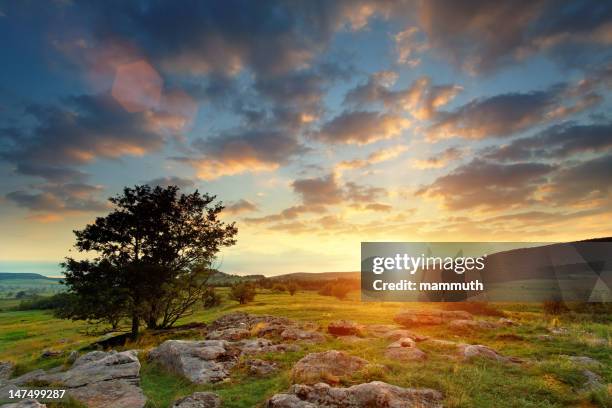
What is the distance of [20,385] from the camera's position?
16.5 m

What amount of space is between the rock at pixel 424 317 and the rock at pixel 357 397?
2007 cm

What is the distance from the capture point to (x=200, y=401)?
12406mm

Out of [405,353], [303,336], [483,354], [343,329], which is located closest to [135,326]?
[303,336]

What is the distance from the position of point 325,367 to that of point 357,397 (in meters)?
3.42

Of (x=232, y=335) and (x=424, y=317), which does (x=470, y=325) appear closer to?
(x=424, y=317)

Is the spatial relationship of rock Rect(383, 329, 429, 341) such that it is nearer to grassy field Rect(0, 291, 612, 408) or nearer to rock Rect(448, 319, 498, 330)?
grassy field Rect(0, 291, 612, 408)

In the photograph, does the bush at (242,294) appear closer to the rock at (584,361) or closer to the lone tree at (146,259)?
the lone tree at (146,259)

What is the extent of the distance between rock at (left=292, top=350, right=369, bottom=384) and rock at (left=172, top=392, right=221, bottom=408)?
2972 millimetres

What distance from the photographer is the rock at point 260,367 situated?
52.7ft

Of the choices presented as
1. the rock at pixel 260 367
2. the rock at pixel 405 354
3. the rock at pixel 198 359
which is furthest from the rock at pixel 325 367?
the rock at pixel 198 359

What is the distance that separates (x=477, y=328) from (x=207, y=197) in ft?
86.5

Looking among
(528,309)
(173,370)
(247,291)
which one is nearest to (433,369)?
(173,370)

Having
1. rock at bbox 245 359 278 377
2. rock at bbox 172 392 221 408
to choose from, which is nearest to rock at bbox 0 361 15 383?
rock at bbox 245 359 278 377

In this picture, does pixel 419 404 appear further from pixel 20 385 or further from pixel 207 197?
pixel 207 197
